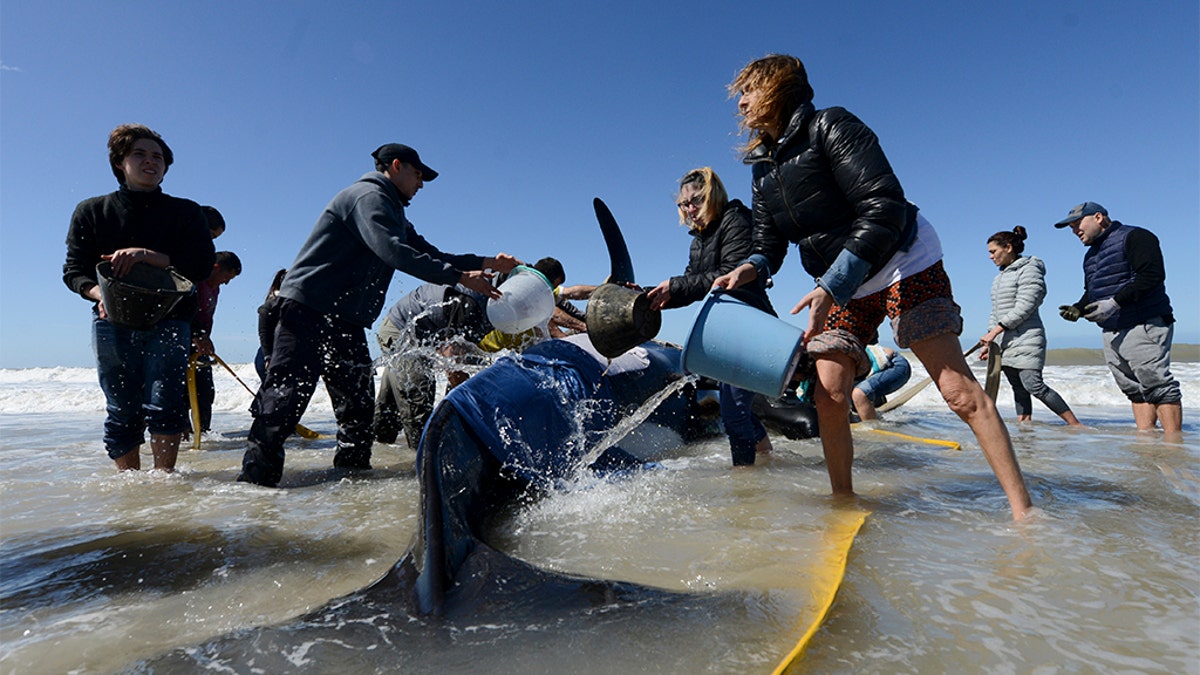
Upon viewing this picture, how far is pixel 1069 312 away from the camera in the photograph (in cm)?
535

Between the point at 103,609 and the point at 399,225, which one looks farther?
the point at 399,225

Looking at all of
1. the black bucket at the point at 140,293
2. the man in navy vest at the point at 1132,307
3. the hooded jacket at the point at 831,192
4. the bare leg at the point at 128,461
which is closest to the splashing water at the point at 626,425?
the hooded jacket at the point at 831,192

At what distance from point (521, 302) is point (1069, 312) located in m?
5.10

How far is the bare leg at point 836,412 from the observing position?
247 centimetres

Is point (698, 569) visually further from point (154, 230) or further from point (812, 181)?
point (154, 230)

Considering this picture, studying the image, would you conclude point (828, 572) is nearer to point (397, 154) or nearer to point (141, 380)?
point (397, 154)

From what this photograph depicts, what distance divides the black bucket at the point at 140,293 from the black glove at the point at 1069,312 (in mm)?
6936

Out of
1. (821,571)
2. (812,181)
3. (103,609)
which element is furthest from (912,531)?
(103,609)

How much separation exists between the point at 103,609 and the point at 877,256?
106 inches

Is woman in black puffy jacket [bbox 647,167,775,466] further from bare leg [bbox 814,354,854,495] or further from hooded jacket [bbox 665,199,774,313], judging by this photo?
bare leg [bbox 814,354,854,495]

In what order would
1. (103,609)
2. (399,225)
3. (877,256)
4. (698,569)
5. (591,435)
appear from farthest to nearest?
1. (399,225)
2. (591,435)
3. (877,256)
4. (698,569)
5. (103,609)

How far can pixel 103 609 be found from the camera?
1.57 metres

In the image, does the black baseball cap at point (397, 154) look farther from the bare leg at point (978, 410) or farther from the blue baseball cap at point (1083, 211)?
the blue baseball cap at point (1083, 211)

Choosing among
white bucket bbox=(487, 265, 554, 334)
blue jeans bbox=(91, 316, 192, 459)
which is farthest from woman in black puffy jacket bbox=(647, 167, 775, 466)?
blue jeans bbox=(91, 316, 192, 459)
